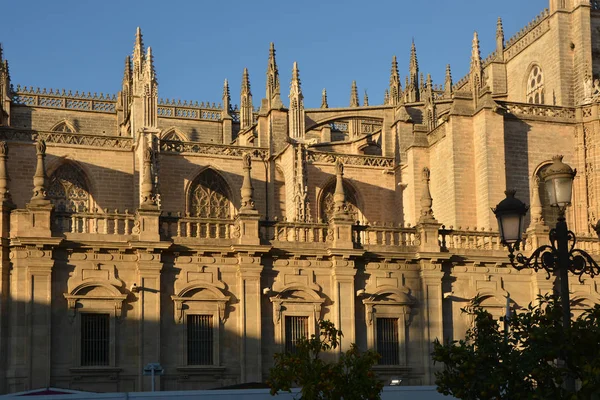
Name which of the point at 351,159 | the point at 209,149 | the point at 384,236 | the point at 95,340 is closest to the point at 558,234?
the point at 95,340

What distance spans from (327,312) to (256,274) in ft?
6.78

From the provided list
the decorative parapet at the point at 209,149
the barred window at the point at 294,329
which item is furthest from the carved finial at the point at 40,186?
the decorative parapet at the point at 209,149

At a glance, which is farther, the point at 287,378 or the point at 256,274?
the point at 256,274

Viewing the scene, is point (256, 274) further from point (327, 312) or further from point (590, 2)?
point (590, 2)

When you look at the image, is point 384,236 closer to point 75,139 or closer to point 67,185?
point 67,185

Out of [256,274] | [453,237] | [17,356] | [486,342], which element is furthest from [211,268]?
[486,342]

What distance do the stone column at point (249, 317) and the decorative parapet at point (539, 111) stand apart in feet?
49.8

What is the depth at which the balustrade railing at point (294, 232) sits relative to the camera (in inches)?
973

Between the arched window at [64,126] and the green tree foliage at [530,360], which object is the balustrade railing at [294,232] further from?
the arched window at [64,126]

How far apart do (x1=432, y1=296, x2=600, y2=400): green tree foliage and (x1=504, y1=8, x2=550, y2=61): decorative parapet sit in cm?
3261

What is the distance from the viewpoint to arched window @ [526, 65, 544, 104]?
4412 centimetres

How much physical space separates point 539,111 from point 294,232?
49.5 ft

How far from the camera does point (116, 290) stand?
2303 cm

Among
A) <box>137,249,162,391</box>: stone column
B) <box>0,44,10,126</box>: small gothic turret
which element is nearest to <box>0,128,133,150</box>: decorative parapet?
<box>0,44,10,126</box>: small gothic turret
